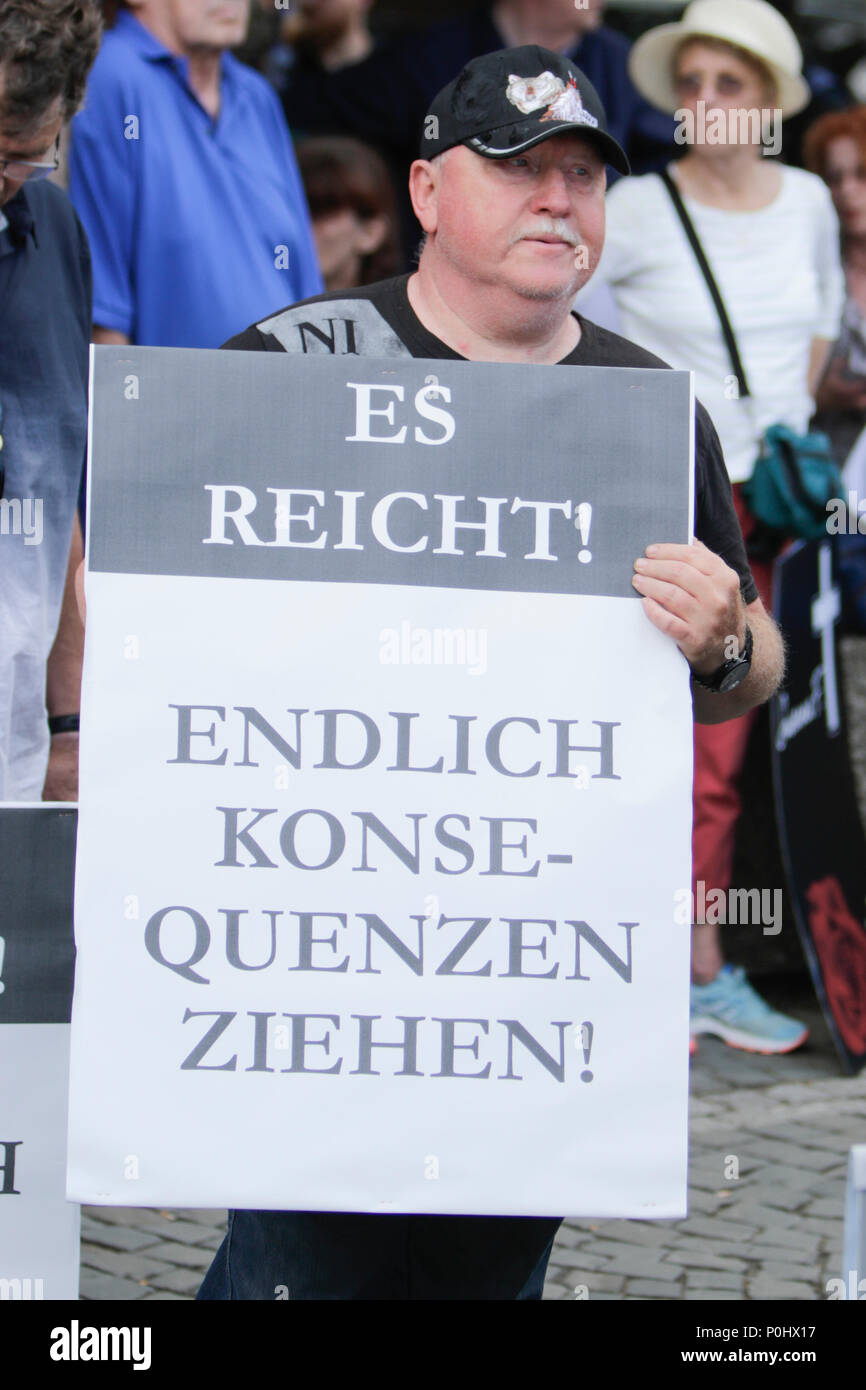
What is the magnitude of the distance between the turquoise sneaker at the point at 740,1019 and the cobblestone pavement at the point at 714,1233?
1.35 feet

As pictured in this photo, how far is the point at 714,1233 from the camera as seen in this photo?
3.91 meters

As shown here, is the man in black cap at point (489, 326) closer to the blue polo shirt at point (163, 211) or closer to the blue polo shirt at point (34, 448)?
the blue polo shirt at point (34, 448)

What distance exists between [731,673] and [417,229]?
4104 mm

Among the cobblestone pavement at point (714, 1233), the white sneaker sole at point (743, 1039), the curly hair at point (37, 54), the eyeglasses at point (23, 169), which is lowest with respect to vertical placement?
the cobblestone pavement at point (714, 1233)

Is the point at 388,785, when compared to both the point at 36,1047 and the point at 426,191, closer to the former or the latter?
the point at 36,1047

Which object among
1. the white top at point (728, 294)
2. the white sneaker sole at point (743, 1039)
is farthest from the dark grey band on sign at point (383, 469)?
the white sneaker sole at point (743, 1039)

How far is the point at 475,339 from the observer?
255 cm

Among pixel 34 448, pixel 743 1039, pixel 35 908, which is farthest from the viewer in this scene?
pixel 743 1039

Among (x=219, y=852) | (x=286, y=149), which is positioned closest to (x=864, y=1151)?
(x=219, y=852)

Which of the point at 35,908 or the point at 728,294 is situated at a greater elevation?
the point at 728,294

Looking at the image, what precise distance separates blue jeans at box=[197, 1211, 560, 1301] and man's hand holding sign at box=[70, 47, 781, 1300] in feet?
0.25

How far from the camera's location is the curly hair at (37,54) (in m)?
2.70

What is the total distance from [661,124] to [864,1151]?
4.24 m

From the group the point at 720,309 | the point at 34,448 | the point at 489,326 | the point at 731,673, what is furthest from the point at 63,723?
the point at 720,309
